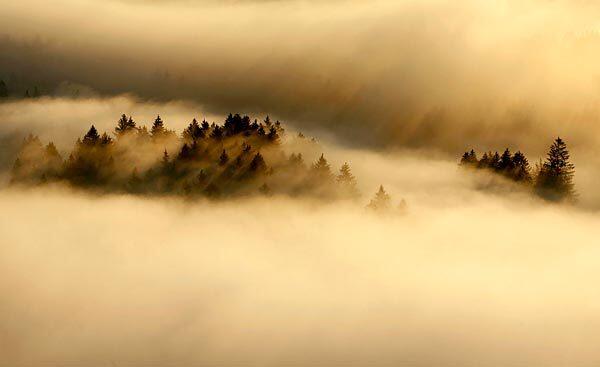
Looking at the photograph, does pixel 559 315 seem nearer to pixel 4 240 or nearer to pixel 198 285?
pixel 198 285

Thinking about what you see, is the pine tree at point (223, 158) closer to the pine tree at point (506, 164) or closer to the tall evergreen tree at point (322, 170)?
the tall evergreen tree at point (322, 170)

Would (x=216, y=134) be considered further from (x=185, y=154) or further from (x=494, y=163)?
(x=494, y=163)

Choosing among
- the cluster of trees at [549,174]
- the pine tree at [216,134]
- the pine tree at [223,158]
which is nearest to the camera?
the cluster of trees at [549,174]

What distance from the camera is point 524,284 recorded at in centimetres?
12619

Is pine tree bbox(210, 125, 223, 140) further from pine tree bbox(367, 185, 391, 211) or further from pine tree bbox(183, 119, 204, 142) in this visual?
pine tree bbox(367, 185, 391, 211)

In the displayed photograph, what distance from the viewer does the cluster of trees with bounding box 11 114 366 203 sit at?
5965 inches

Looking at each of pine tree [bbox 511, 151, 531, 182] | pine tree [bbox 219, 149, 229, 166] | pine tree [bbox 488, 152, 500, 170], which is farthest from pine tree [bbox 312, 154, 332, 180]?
pine tree [bbox 511, 151, 531, 182]

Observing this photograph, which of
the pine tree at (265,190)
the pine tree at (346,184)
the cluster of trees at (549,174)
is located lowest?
the pine tree at (265,190)

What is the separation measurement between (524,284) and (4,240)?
129 m

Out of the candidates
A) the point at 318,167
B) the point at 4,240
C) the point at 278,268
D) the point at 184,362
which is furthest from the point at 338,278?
the point at 4,240

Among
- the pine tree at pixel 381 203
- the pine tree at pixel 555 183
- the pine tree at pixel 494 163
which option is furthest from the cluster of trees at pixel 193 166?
the pine tree at pixel 555 183

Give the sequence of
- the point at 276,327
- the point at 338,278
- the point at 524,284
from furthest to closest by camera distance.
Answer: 1. the point at 338,278
2. the point at 524,284
3. the point at 276,327

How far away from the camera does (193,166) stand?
6024 inches

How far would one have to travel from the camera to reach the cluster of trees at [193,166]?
152 metres
